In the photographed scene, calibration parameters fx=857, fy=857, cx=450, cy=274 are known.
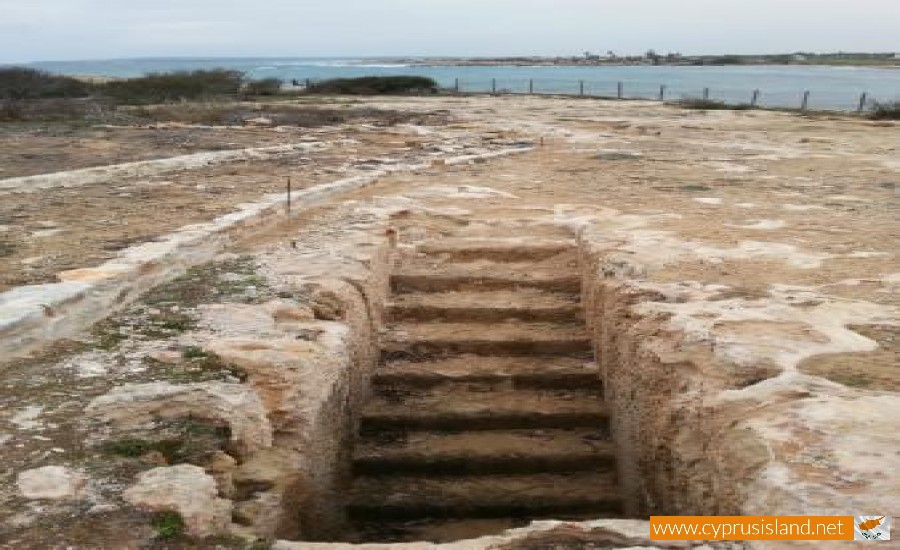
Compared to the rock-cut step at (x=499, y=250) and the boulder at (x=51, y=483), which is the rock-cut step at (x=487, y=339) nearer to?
the rock-cut step at (x=499, y=250)

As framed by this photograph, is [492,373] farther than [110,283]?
Yes

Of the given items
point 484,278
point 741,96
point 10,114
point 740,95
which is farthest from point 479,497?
point 740,95

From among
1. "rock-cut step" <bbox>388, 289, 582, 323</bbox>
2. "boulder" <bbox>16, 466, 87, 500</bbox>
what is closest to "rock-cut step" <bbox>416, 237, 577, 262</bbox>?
"rock-cut step" <bbox>388, 289, 582, 323</bbox>

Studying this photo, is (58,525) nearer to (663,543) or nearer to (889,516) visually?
(663,543)

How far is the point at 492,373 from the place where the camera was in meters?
5.40

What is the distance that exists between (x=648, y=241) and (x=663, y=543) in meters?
3.85

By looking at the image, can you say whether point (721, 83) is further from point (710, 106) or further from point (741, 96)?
point (710, 106)

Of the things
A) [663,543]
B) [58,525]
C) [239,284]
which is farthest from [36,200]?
[663,543]

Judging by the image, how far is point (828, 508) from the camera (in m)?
2.58

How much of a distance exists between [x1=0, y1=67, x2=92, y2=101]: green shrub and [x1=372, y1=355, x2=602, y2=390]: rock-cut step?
2361 cm

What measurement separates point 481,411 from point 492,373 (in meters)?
0.37

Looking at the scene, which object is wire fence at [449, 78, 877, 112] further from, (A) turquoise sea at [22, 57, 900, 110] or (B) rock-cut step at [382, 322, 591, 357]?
(B) rock-cut step at [382, 322, 591, 357]

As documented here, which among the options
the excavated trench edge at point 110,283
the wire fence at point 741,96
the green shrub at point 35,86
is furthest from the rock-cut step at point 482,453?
the green shrub at point 35,86

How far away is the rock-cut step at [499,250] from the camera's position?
6.57 metres
